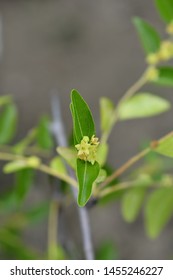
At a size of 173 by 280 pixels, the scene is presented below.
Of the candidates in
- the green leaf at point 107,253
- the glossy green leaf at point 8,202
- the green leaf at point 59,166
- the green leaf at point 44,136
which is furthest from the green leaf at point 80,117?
the green leaf at point 107,253

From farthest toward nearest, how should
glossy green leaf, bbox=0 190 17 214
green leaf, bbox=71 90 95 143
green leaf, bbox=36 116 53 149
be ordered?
glossy green leaf, bbox=0 190 17 214 < green leaf, bbox=36 116 53 149 < green leaf, bbox=71 90 95 143

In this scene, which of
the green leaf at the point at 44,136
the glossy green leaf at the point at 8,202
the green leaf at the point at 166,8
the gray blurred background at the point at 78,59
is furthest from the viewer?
the gray blurred background at the point at 78,59

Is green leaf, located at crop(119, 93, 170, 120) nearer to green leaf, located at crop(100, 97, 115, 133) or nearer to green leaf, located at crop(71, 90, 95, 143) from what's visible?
green leaf, located at crop(100, 97, 115, 133)

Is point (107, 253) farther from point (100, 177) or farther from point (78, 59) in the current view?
point (78, 59)

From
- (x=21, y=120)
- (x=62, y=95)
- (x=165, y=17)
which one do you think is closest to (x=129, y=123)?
(x=62, y=95)

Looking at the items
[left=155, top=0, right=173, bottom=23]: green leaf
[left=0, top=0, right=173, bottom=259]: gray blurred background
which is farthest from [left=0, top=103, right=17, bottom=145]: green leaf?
[left=0, top=0, right=173, bottom=259]: gray blurred background

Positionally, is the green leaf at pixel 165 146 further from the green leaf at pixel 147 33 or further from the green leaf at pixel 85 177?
the green leaf at pixel 147 33
